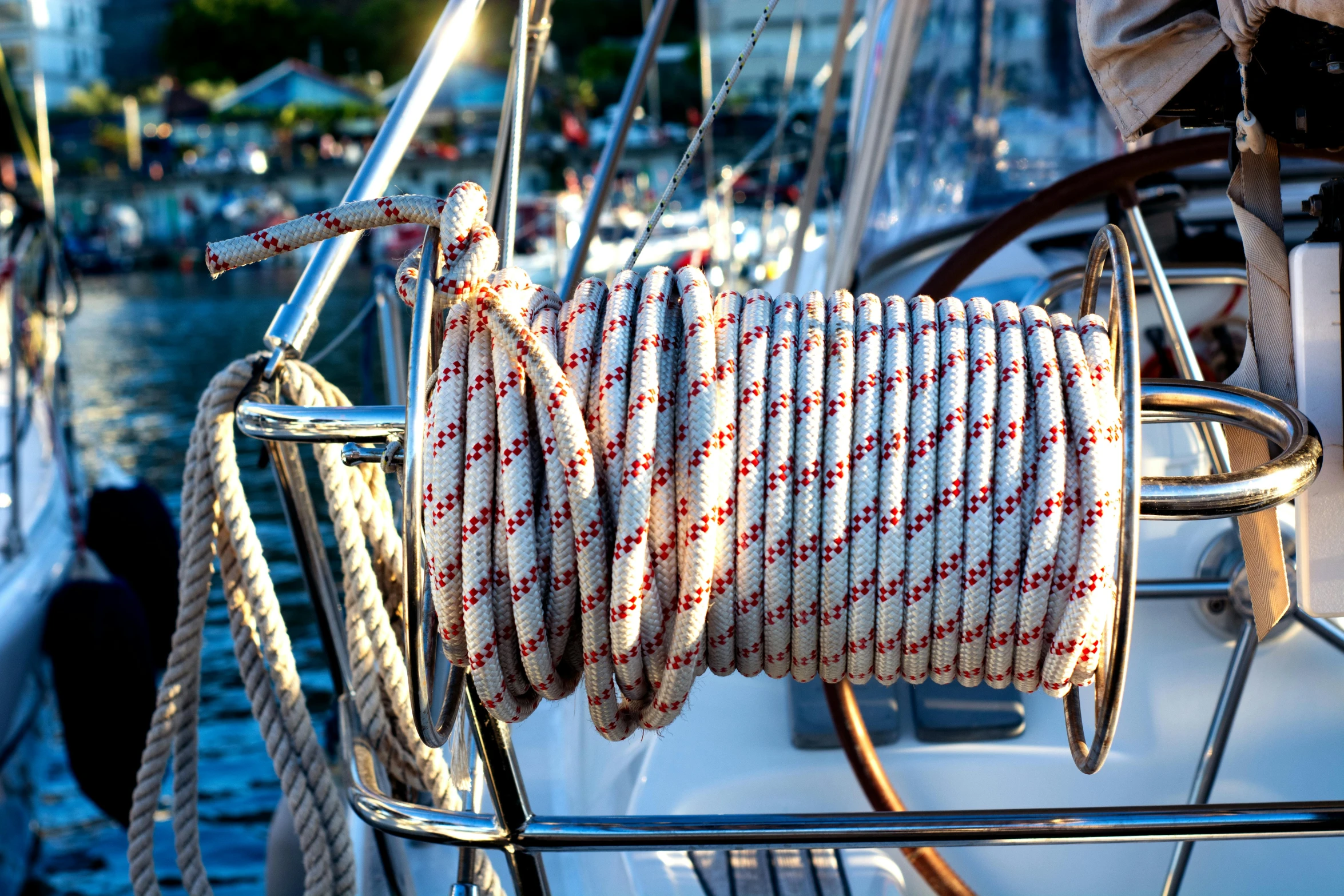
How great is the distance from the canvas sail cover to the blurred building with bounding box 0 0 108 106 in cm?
4864

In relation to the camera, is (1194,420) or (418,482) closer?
(418,482)

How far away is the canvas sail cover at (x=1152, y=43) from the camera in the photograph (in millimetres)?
993

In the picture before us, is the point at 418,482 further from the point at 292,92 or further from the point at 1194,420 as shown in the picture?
the point at 292,92

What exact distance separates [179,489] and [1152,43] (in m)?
9.42

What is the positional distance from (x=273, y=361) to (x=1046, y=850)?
126cm

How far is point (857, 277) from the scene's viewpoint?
3236mm

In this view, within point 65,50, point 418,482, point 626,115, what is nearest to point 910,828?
point 418,482

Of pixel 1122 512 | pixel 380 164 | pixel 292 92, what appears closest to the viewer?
pixel 1122 512

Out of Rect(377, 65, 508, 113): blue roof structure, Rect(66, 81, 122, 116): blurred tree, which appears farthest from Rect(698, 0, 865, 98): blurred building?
Rect(66, 81, 122, 116): blurred tree

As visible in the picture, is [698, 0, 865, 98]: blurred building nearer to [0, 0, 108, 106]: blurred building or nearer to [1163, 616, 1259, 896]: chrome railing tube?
[1163, 616, 1259, 896]: chrome railing tube

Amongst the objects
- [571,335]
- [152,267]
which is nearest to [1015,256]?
[571,335]

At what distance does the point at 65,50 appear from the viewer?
56.0m

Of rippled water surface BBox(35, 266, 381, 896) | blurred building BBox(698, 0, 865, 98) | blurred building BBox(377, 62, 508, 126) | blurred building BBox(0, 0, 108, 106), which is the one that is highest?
blurred building BBox(0, 0, 108, 106)

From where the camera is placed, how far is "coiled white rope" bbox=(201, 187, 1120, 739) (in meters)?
0.86
